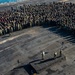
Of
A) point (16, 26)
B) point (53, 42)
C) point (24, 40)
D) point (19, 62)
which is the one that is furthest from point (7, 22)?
point (19, 62)

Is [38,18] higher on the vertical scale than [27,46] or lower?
higher

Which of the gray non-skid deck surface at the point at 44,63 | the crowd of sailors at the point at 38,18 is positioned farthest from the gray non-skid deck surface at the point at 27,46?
the crowd of sailors at the point at 38,18

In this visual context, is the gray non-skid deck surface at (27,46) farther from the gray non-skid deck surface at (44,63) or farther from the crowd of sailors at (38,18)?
the crowd of sailors at (38,18)

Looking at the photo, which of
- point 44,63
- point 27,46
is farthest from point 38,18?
point 44,63

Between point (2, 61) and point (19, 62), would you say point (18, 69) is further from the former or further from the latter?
point (2, 61)

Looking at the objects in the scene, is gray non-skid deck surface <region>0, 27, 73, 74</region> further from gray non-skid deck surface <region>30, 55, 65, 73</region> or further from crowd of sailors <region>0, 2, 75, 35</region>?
crowd of sailors <region>0, 2, 75, 35</region>

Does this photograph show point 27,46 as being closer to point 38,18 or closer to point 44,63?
point 44,63

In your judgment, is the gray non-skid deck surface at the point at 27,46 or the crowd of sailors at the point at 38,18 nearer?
the gray non-skid deck surface at the point at 27,46
